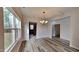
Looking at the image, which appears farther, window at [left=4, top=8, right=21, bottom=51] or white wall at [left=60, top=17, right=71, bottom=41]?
white wall at [left=60, top=17, right=71, bottom=41]

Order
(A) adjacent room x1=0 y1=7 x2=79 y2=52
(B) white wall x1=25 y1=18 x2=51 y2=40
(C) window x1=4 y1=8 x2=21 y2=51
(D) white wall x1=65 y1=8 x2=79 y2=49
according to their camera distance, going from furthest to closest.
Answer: (B) white wall x1=25 y1=18 x2=51 y2=40, (A) adjacent room x1=0 y1=7 x2=79 y2=52, (D) white wall x1=65 y1=8 x2=79 y2=49, (C) window x1=4 y1=8 x2=21 y2=51

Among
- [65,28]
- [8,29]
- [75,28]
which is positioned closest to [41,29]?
[65,28]

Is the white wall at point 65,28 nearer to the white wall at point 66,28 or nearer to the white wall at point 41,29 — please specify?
the white wall at point 66,28

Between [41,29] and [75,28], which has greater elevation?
[75,28]

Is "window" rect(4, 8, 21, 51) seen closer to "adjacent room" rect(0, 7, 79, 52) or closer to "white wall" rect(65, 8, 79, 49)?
"adjacent room" rect(0, 7, 79, 52)

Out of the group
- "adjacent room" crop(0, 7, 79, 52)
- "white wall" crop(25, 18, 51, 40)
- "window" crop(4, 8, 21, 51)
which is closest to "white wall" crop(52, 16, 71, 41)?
"adjacent room" crop(0, 7, 79, 52)

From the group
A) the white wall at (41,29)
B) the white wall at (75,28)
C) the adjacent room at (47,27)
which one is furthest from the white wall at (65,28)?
the white wall at (75,28)

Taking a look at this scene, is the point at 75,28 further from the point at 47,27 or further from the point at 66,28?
the point at 47,27
